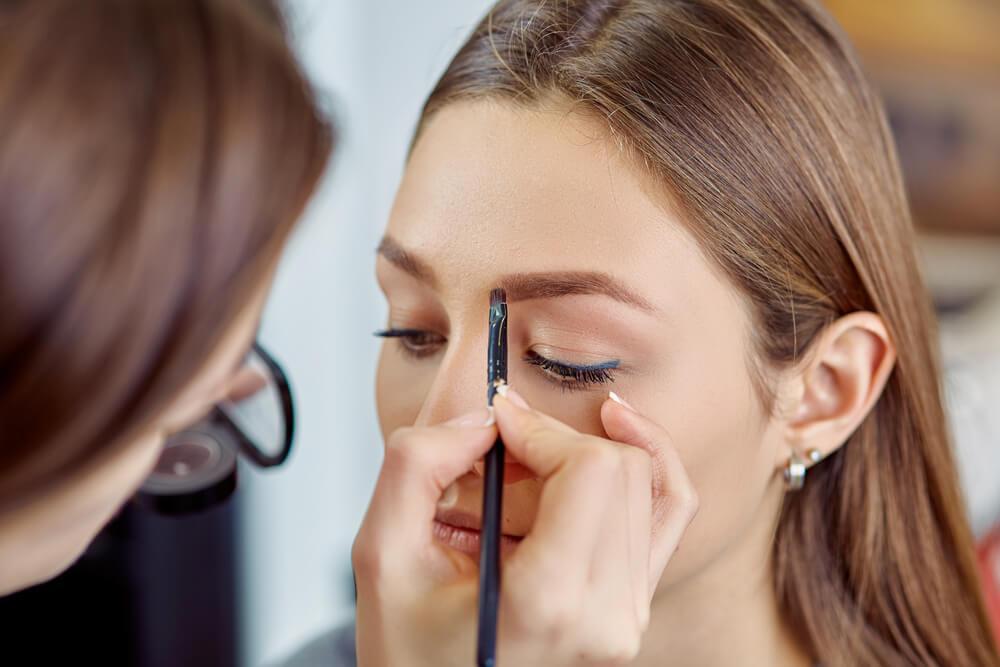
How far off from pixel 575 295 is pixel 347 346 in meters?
1.40

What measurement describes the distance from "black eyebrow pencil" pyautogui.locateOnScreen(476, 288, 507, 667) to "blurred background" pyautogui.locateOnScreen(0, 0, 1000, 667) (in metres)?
1.03

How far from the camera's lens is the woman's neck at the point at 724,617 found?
0.96 metres

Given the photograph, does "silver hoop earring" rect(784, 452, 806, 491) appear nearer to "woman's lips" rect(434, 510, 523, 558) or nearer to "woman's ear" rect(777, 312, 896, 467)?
"woman's ear" rect(777, 312, 896, 467)

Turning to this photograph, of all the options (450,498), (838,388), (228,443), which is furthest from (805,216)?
(228,443)

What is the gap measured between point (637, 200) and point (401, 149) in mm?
1366

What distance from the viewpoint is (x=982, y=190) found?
229cm

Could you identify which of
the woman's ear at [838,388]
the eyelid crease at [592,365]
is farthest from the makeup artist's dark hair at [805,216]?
the eyelid crease at [592,365]

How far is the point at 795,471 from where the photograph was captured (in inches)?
37.4

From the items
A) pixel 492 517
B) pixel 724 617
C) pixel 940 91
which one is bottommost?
pixel 724 617

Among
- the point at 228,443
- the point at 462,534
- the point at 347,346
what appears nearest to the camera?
the point at 462,534

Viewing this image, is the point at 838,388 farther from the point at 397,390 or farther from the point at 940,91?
the point at 940,91

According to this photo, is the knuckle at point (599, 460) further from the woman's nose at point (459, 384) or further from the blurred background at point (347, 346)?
the blurred background at point (347, 346)

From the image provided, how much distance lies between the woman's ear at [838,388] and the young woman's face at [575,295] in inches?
3.3

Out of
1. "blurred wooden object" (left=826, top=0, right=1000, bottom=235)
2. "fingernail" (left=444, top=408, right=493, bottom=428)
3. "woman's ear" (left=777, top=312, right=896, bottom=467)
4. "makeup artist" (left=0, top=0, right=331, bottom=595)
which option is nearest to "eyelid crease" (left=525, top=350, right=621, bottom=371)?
"fingernail" (left=444, top=408, right=493, bottom=428)
